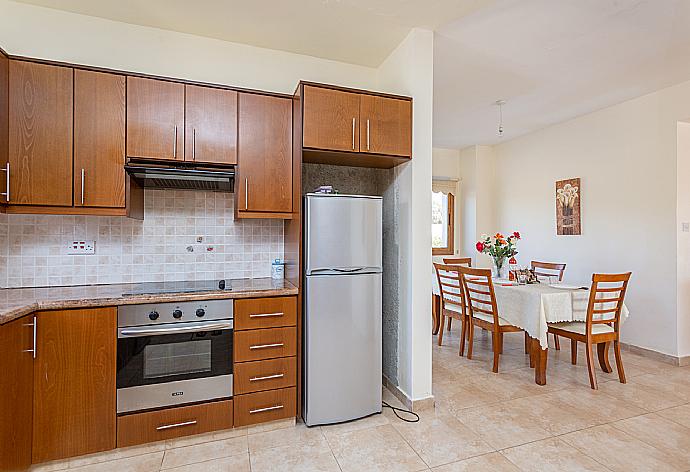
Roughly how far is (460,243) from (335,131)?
14.9ft

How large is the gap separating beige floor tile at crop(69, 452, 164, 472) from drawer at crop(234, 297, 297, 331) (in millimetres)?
817

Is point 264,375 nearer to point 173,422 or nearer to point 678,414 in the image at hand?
point 173,422

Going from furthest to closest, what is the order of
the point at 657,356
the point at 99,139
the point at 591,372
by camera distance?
1. the point at 657,356
2. the point at 591,372
3. the point at 99,139

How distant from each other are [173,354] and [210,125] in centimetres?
147

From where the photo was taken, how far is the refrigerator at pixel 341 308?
7.99 feet

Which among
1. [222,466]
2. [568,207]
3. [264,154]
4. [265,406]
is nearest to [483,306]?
[568,207]

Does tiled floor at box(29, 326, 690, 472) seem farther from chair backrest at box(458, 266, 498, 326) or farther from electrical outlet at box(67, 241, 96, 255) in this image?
electrical outlet at box(67, 241, 96, 255)

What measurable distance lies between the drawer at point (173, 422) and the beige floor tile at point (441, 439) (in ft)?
3.70

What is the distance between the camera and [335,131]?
8.37 ft

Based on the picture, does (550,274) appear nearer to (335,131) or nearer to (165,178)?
(335,131)

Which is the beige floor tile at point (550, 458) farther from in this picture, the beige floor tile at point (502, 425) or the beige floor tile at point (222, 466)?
the beige floor tile at point (222, 466)

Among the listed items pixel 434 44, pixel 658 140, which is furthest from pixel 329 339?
pixel 658 140

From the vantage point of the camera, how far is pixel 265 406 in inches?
94.2

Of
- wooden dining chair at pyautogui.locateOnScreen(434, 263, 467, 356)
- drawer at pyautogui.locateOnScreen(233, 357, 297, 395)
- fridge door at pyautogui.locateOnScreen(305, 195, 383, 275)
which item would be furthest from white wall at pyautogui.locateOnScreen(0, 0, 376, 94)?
wooden dining chair at pyautogui.locateOnScreen(434, 263, 467, 356)
